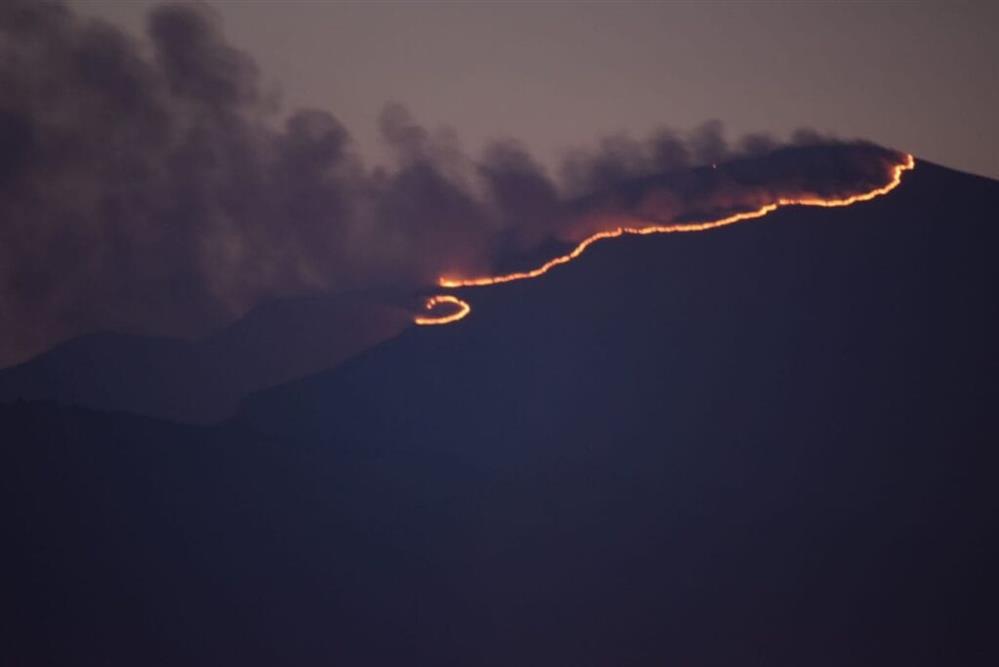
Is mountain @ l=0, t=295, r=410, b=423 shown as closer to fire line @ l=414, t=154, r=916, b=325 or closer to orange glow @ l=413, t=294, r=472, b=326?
orange glow @ l=413, t=294, r=472, b=326

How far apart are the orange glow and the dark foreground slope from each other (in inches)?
10.0

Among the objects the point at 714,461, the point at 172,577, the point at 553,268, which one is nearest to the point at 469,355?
the point at 553,268

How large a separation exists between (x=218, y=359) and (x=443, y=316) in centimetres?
409

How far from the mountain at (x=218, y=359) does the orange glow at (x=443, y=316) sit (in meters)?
0.33

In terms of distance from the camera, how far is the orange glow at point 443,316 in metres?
24.8

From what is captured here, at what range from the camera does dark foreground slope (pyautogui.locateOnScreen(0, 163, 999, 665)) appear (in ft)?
64.4

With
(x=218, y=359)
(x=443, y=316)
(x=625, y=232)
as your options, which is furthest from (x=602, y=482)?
(x=218, y=359)

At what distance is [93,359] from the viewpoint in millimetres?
25000

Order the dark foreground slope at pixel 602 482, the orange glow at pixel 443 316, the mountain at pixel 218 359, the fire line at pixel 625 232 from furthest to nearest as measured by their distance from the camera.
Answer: the fire line at pixel 625 232 < the orange glow at pixel 443 316 < the mountain at pixel 218 359 < the dark foreground slope at pixel 602 482

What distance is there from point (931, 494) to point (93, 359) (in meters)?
14.6

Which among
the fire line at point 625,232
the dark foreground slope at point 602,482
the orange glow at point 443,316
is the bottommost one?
the dark foreground slope at point 602,482

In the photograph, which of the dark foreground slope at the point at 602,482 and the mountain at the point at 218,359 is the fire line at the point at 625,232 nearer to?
the dark foreground slope at the point at 602,482

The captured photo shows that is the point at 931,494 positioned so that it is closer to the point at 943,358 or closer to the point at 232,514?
the point at 943,358

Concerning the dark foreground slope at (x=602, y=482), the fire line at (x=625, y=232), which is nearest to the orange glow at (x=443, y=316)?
the fire line at (x=625, y=232)
